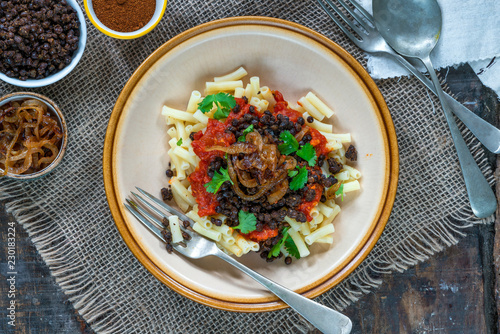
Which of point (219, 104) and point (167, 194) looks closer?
point (219, 104)

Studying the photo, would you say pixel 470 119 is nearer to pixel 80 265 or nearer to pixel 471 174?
pixel 471 174

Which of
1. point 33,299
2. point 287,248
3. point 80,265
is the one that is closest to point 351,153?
point 287,248

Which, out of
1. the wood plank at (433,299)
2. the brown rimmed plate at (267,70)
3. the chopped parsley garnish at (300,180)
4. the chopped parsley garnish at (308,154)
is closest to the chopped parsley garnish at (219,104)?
the brown rimmed plate at (267,70)

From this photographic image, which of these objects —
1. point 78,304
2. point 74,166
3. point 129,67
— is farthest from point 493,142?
point 78,304

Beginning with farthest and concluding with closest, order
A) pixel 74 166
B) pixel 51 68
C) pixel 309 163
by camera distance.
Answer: pixel 74 166 → pixel 51 68 → pixel 309 163

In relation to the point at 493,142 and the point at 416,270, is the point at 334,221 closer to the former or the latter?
the point at 416,270

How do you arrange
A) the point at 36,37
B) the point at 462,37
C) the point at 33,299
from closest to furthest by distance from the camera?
the point at 36,37 → the point at 462,37 → the point at 33,299

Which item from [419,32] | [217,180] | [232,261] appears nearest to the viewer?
[217,180]
